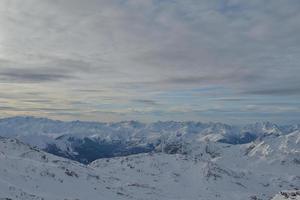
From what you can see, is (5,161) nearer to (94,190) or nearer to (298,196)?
(94,190)

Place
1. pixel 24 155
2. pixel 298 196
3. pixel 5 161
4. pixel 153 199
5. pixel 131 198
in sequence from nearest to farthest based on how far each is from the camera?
pixel 298 196
pixel 5 161
pixel 131 198
pixel 153 199
pixel 24 155

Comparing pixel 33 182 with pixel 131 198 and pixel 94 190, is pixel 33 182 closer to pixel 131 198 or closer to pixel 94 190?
pixel 94 190

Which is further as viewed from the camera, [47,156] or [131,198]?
[47,156]

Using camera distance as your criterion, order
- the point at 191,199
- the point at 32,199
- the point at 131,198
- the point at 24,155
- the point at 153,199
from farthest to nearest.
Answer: the point at 191,199, the point at 24,155, the point at 153,199, the point at 131,198, the point at 32,199

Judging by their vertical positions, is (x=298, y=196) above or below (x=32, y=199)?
above

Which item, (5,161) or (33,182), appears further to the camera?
(5,161)

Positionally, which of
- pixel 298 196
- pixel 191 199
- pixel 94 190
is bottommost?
pixel 191 199

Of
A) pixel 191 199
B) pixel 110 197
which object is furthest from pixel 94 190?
pixel 191 199

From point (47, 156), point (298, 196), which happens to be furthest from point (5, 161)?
point (298, 196)

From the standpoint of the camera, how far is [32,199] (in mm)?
78812

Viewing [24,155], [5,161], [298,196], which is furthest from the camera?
[24,155]

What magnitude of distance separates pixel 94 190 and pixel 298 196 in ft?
→ 230

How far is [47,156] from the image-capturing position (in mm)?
180625

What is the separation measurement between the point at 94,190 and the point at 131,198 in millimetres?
12578
